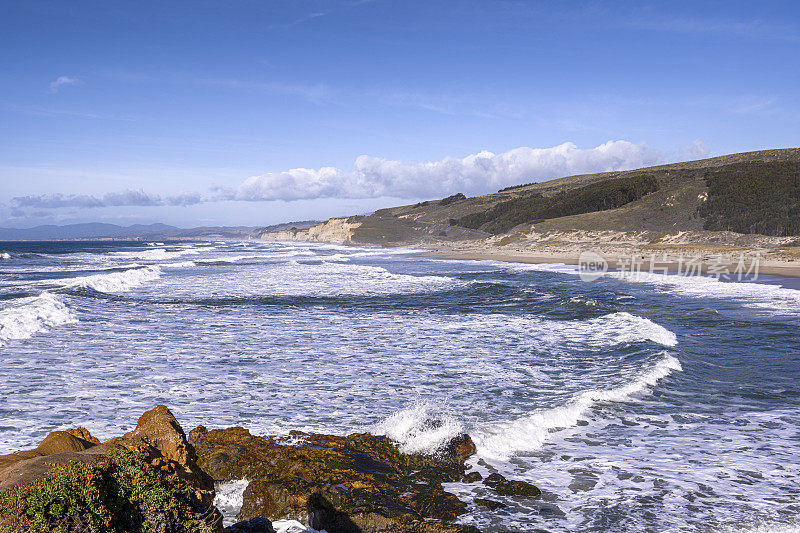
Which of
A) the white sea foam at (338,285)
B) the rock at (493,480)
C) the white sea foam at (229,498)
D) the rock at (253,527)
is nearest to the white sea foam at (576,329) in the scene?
the rock at (493,480)

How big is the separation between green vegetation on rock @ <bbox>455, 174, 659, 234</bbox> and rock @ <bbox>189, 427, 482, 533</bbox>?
80828mm

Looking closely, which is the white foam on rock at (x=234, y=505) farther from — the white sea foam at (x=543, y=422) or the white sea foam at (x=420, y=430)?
the white sea foam at (x=543, y=422)

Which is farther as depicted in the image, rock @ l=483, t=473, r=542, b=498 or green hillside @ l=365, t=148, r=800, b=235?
green hillside @ l=365, t=148, r=800, b=235

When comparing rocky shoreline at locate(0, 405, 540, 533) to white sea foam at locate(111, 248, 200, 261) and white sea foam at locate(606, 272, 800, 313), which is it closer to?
white sea foam at locate(606, 272, 800, 313)

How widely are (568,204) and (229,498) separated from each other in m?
90.1

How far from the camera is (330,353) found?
43.8 ft

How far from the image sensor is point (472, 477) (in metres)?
6.32

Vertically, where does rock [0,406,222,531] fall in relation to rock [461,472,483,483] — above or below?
above

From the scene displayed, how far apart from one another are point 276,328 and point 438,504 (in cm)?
1224

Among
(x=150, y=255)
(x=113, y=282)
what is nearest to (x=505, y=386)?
(x=113, y=282)

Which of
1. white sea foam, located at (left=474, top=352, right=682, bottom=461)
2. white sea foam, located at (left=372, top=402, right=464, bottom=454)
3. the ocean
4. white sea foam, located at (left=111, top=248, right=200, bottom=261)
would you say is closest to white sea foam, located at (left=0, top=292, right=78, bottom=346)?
the ocean

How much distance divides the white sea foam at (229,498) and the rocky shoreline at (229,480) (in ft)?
0.31

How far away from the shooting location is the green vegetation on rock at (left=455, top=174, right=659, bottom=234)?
83.3 meters

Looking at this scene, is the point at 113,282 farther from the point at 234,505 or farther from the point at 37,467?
the point at 37,467
